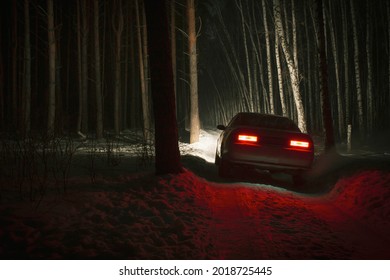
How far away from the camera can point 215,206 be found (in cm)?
630

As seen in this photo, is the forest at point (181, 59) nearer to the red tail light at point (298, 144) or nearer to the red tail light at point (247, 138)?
the red tail light at point (298, 144)

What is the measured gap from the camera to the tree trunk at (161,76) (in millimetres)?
6855

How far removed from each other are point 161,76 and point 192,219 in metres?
2.98

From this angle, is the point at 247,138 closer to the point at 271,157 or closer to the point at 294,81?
the point at 271,157

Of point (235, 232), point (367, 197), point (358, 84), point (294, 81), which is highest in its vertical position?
point (294, 81)

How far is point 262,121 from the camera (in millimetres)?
9047

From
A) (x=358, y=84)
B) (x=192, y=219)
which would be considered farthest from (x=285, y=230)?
(x=358, y=84)

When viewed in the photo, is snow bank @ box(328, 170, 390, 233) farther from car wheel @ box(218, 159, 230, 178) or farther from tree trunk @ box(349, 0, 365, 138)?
tree trunk @ box(349, 0, 365, 138)

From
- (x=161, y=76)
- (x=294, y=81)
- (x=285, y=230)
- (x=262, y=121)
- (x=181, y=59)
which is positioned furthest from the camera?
(x=181, y=59)

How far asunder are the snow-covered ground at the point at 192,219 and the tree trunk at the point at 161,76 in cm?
82

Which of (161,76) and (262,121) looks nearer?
(161,76)

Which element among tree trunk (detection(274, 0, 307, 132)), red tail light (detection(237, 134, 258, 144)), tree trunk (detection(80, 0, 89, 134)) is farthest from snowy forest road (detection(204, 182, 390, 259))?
tree trunk (detection(80, 0, 89, 134))

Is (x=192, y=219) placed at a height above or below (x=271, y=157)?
below

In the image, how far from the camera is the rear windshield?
28.9 ft
